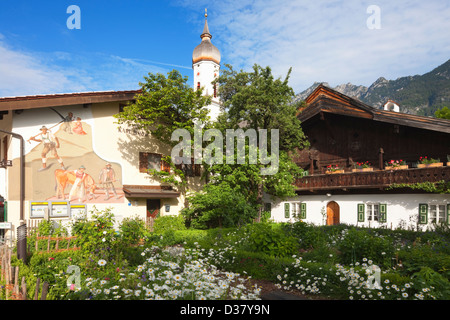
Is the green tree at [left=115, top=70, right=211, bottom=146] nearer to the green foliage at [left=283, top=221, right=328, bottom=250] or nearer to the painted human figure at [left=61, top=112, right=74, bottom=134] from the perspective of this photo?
the painted human figure at [left=61, top=112, right=74, bottom=134]

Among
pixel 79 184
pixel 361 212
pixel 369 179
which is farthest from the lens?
pixel 361 212

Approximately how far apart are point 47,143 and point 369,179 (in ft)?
61.0

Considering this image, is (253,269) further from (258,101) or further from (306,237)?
(258,101)

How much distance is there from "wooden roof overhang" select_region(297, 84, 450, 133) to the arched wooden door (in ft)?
20.2

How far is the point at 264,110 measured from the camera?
21.5 m

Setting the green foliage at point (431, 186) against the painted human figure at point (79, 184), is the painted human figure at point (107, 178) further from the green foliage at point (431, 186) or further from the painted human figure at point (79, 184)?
the green foliage at point (431, 186)

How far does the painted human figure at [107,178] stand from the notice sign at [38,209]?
10.5 feet

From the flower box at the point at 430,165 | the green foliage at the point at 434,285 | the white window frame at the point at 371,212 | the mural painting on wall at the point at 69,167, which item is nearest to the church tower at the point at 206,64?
the mural painting on wall at the point at 69,167

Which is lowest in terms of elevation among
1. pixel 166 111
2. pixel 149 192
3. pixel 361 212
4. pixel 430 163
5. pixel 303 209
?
pixel 303 209

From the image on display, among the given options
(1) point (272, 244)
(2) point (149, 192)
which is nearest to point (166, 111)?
(2) point (149, 192)

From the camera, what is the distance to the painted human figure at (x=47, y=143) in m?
17.5

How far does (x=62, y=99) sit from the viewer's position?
57.9ft

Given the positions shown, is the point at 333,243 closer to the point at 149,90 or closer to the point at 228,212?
the point at 228,212
